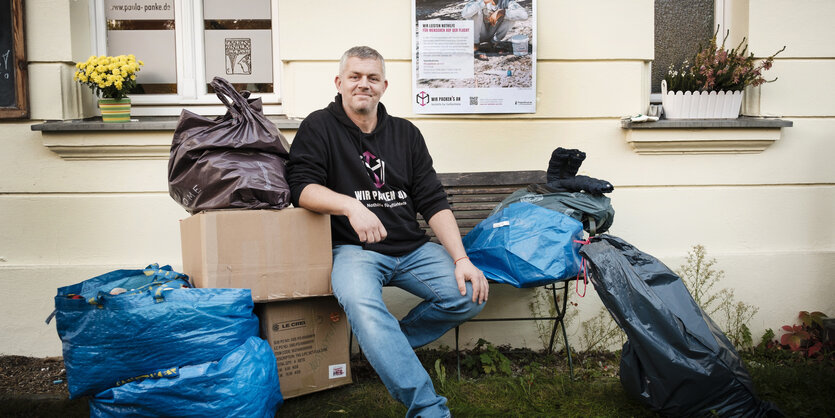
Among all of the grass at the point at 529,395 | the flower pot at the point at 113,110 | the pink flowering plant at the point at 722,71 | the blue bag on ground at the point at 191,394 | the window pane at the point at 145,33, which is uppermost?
the window pane at the point at 145,33

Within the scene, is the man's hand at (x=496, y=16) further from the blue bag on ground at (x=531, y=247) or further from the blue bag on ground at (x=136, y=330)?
the blue bag on ground at (x=136, y=330)

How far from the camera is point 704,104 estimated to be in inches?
139

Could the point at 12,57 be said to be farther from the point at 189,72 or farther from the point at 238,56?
the point at 238,56

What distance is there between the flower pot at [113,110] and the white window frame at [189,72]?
0.72ft

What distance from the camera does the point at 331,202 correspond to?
96.3 inches

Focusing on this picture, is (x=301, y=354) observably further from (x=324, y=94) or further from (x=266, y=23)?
(x=266, y=23)

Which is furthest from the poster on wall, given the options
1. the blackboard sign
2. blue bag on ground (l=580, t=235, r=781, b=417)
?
the blackboard sign

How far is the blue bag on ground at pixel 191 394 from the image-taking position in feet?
7.01

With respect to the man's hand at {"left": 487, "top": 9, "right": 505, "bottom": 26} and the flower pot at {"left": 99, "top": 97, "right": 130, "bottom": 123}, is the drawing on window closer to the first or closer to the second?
→ the flower pot at {"left": 99, "top": 97, "right": 130, "bottom": 123}

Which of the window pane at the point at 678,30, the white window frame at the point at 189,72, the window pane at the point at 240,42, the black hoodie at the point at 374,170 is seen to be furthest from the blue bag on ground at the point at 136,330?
the window pane at the point at 678,30

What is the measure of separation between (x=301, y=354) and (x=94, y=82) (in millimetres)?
2000

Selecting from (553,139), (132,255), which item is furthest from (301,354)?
(553,139)

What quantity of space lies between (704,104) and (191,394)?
3214 mm

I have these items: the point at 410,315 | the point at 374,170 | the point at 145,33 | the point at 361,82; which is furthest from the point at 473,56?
the point at 145,33
